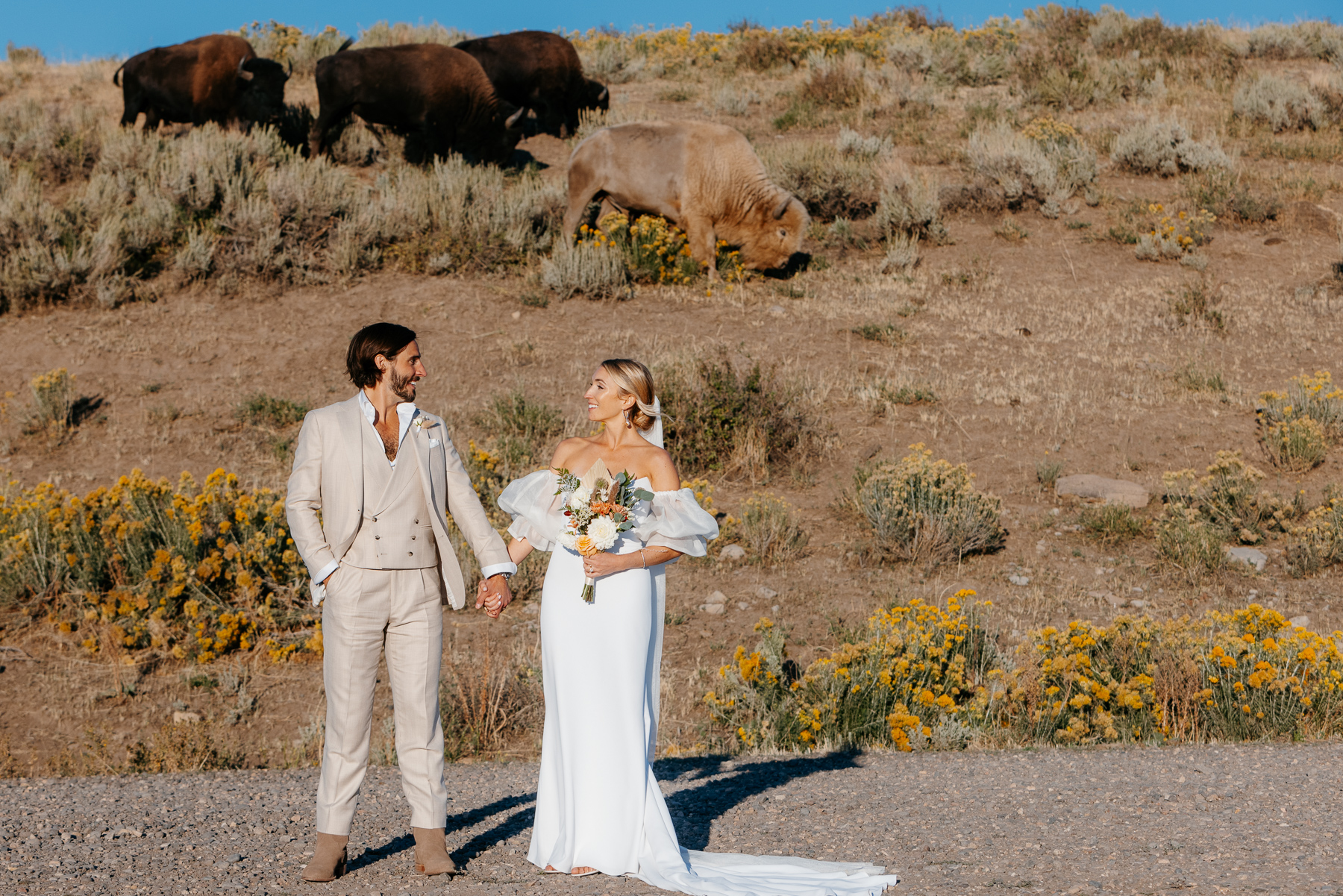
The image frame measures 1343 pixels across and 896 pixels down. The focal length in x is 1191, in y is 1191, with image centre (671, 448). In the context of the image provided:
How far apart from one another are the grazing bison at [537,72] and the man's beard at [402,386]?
1621cm

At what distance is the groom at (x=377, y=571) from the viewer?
3828 mm

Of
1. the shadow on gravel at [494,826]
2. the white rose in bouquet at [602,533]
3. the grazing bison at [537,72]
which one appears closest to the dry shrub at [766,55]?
the grazing bison at [537,72]

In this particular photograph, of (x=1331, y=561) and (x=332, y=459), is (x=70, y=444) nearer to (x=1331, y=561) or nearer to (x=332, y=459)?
(x=332, y=459)

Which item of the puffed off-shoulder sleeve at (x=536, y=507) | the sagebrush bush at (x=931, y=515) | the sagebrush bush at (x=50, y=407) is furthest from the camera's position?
the sagebrush bush at (x=50, y=407)

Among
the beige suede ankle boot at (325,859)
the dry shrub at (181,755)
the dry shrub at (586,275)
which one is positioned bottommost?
the dry shrub at (181,755)

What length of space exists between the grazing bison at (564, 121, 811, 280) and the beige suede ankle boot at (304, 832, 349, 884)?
10.9 m

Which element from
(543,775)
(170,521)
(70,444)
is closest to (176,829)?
(543,775)

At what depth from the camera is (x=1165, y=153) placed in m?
17.7

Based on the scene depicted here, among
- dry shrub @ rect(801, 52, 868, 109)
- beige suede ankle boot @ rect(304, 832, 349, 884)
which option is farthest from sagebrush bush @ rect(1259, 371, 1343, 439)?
dry shrub @ rect(801, 52, 868, 109)

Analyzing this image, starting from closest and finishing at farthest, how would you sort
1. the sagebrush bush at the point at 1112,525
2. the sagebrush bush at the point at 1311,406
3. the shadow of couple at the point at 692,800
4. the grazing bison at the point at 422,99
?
the shadow of couple at the point at 692,800, the sagebrush bush at the point at 1112,525, the sagebrush bush at the point at 1311,406, the grazing bison at the point at 422,99

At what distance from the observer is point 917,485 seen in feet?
29.9

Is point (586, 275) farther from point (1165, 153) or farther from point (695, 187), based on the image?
point (1165, 153)

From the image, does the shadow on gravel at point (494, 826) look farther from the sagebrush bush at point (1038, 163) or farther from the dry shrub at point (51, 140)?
the dry shrub at point (51, 140)

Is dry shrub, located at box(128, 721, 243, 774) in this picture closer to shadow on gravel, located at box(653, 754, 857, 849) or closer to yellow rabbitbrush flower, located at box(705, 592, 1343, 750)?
shadow on gravel, located at box(653, 754, 857, 849)
